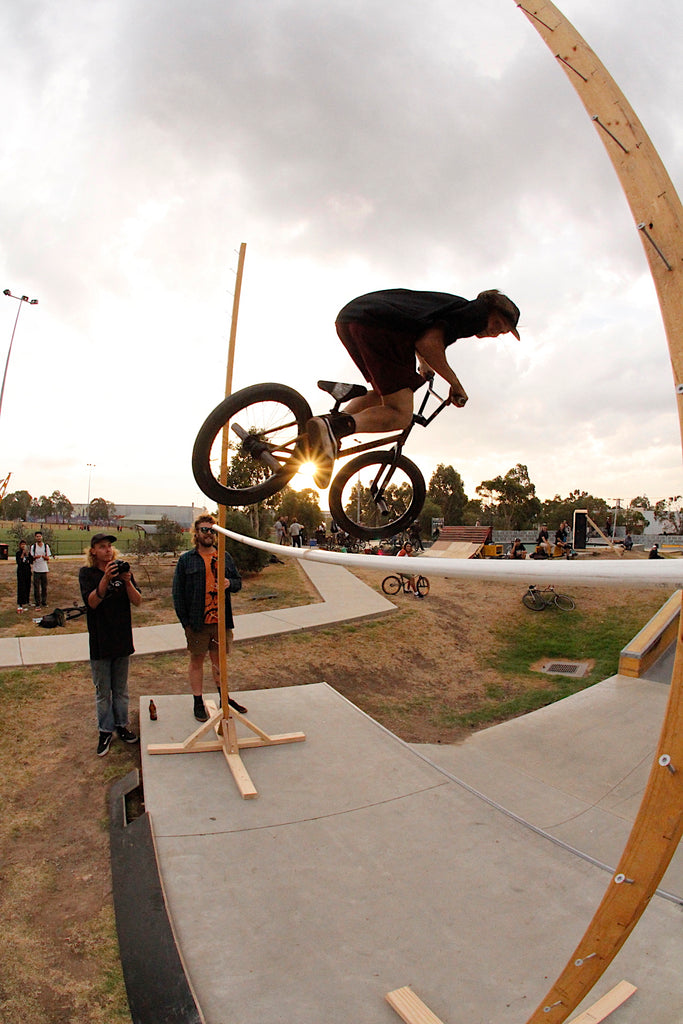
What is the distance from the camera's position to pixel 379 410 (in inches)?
113

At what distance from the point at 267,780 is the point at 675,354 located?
13.7ft

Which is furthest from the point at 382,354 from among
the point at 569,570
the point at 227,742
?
the point at 227,742

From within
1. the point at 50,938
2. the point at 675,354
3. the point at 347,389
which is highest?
the point at 347,389

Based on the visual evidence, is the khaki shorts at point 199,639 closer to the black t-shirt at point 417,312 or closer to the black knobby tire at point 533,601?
the black t-shirt at point 417,312

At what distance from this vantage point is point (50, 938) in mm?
2729

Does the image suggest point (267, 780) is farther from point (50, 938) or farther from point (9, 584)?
point (9, 584)

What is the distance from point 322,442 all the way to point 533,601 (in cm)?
1131

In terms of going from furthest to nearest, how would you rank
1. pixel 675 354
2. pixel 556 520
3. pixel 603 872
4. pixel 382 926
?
pixel 556 520 < pixel 603 872 < pixel 382 926 < pixel 675 354

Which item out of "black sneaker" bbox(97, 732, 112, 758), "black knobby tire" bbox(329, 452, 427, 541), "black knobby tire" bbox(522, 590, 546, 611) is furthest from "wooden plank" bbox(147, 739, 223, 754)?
"black knobby tire" bbox(522, 590, 546, 611)

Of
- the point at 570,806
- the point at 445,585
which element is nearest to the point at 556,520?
the point at 445,585

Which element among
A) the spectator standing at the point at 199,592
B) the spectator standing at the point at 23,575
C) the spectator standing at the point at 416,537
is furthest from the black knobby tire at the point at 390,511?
the spectator standing at the point at 416,537

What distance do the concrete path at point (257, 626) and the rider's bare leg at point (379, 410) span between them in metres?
5.75

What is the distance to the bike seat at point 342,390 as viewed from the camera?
285 cm

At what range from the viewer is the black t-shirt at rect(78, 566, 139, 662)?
4539mm
